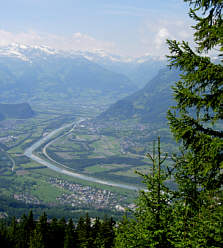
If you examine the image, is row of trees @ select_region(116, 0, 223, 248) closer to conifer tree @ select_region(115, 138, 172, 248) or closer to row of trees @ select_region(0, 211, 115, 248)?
conifer tree @ select_region(115, 138, 172, 248)

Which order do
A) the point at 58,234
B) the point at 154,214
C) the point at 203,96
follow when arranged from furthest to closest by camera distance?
the point at 58,234
the point at 154,214
the point at 203,96

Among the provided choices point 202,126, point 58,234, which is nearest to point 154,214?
point 202,126

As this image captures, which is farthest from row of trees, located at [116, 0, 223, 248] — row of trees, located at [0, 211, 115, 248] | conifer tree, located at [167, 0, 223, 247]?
row of trees, located at [0, 211, 115, 248]

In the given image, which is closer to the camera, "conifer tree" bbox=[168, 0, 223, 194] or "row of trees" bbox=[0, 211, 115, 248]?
"conifer tree" bbox=[168, 0, 223, 194]

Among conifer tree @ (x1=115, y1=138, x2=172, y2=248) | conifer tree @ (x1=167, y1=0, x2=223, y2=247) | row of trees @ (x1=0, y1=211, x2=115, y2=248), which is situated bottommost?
row of trees @ (x1=0, y1=211, x2=115, y2=248)

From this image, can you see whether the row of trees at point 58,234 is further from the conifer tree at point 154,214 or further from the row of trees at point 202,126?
the row of trees at point 202,126

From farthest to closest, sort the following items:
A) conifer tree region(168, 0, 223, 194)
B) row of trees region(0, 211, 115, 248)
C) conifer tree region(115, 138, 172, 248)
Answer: row of trees region(0, 211, 115, 248), conifer tree region(115, 138, 172, 248), conifer tree region(168, 0, 223, 194)

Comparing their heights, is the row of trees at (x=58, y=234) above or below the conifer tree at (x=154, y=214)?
below

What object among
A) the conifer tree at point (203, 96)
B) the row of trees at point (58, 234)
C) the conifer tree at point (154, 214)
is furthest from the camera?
the row of trees at point (58, 234)

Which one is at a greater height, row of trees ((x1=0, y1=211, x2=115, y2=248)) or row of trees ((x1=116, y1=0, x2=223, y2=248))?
row of trees ((x1=116, y1=0, x2=223, y2=248))

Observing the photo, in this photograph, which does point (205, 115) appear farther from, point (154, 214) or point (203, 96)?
point (154, 214)

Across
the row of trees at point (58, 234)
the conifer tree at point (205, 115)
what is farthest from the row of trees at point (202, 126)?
the row of trees at point (58, 234)
